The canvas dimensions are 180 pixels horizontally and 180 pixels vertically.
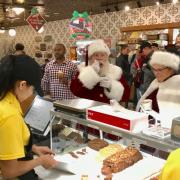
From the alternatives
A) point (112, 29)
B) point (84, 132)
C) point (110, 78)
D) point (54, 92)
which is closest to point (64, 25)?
point (112, 29)

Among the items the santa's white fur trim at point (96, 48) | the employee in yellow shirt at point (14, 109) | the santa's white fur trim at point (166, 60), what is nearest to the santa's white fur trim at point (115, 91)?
the santa's white fur trim at point (96, 48)

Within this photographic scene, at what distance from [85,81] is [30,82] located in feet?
5.84

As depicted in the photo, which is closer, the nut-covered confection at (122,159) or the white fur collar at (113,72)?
the nut-covered confection at (122,159)

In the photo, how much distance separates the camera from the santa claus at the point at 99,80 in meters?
3.38

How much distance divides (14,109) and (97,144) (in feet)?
3.01

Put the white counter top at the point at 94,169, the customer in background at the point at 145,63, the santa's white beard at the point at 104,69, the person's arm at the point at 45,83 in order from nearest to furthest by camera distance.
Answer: the white counter top at the point at 94,169
the santa's white beard at the point at 104,69
the person's arm at the point at 45,83
the customer in background at the point at 145,63

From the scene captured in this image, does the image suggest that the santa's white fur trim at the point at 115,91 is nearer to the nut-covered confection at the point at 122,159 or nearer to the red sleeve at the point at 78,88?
the red sleeve at the point at 78,88

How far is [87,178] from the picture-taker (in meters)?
1.86

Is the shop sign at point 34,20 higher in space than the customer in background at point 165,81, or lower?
higher

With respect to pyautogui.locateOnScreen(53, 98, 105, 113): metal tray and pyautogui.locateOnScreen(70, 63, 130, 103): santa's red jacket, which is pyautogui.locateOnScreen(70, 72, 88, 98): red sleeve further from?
pyautogui.locateOnScreen(53, 98, 105, 113): metal tray

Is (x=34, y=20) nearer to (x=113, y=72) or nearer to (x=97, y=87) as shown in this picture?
(x=113, y=72)

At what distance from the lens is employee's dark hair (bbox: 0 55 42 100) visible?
1.60 meters

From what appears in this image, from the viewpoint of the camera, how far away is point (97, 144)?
7.63ft

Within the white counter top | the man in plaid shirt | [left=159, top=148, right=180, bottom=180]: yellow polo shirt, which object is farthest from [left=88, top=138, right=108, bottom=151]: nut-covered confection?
the man in plaid shirt
